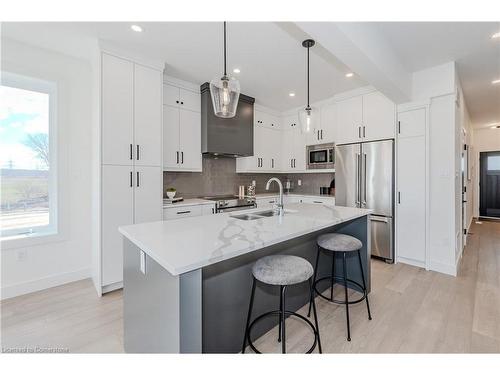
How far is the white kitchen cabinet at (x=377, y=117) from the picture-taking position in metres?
3.35

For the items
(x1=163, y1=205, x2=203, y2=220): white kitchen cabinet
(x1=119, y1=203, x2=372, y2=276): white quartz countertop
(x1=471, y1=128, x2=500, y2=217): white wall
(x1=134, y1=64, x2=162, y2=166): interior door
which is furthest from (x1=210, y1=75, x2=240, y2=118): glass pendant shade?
(x1=471, y1=128, x2=500, y2=217): white wall

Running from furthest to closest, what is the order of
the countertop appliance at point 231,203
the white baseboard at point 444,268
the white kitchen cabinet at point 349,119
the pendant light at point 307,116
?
the white kitchen cabinet at point 349,119 → the countertop appliance at point 231,203 → the white baseboard at point 444,268 → the pendant light at point 307,116

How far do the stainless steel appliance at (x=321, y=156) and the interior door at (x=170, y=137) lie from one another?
2525 mm

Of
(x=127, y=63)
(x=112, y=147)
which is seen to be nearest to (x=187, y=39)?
(x=127, y=63)

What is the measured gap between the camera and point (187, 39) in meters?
2.38

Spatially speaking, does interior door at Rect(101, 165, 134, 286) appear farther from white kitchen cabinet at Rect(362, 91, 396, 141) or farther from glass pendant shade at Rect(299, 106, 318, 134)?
white kitchen cabinet at Rect(362, 91, 396, 141)

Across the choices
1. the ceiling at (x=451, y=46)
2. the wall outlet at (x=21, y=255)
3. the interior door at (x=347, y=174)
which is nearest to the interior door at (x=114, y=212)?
the wall outlet at (x=21, y=255)

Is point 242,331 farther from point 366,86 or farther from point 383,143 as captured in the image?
point 366,86

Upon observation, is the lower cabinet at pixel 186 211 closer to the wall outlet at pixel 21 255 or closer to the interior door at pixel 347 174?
the wall outlet at pixel 21 255

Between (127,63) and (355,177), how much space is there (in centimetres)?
344

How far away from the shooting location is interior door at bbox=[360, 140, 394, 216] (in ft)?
11.0

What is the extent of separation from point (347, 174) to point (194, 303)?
3367 millimetres
